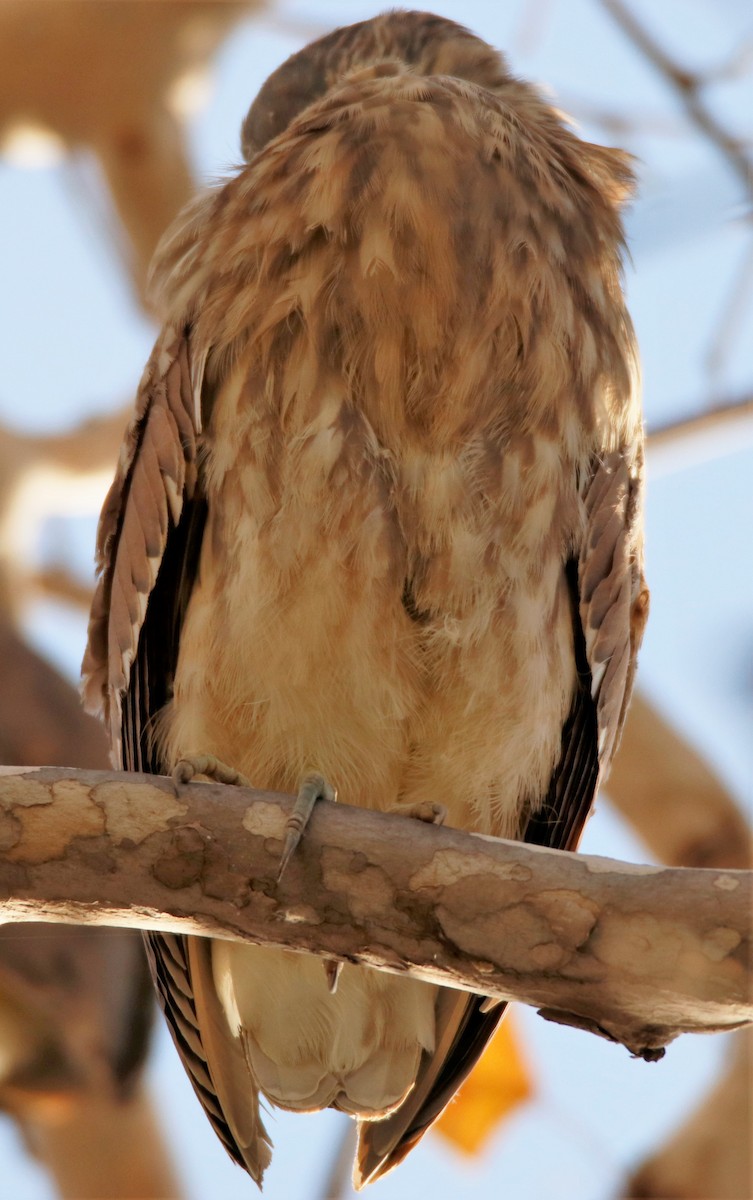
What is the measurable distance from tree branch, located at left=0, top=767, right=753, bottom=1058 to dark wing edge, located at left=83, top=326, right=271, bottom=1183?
2.44ft

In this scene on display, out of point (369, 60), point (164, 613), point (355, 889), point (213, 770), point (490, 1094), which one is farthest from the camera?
point (490, 1094)

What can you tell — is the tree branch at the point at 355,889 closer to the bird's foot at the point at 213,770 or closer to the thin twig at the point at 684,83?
the bird's foot at the point at 213,770

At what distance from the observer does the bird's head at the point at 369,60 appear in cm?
409

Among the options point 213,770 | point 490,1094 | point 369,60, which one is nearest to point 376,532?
point 213,770

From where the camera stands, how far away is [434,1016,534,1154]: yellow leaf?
5.21m

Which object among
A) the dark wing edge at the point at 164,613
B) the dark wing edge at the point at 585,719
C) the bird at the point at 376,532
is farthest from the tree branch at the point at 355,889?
Result: the dark wing edge at the point at 585,719

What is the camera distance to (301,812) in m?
2.51

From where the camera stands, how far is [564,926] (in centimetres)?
236

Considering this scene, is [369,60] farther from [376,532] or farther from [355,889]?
[355,889]

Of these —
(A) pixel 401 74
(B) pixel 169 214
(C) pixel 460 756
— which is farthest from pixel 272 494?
(B) pixel 169 214

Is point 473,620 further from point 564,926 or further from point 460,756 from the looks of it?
point 564,926

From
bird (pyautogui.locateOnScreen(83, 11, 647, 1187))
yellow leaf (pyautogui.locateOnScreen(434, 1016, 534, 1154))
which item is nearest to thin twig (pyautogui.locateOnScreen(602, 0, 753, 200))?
bird (pyautogui.locateOnScreen(83, 11, 647, 1187))

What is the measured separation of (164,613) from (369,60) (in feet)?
6.13

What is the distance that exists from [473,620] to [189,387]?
32.9 inches
